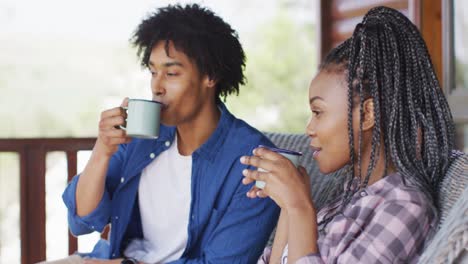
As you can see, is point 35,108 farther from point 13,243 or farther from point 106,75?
point 13,243

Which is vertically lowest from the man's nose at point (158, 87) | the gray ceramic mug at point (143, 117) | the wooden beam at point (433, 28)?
the gray ceramic mug at point (143, 117)

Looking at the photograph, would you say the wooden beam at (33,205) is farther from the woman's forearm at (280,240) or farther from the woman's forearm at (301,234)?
the woman's forearm at (301,234)

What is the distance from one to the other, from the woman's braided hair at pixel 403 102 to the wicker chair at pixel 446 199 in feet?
0.10

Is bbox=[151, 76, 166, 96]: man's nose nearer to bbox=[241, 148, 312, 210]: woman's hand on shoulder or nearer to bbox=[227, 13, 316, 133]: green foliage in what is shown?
bbox=[241, 148, 312, 210]: woman's hand on shoulder

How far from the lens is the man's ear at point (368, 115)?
1.42 meters

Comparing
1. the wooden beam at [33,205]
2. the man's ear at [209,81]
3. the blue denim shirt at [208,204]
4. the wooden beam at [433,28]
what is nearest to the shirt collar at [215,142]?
the blue denim shirt at [208,204]

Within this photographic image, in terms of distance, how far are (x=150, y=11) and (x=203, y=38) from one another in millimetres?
212

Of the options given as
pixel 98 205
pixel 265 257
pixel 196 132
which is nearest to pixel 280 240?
pixel 265 257

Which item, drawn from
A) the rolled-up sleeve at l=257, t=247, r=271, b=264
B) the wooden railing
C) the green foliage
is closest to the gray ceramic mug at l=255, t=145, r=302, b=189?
the rolled-up sleeve at l=257, t=247, r=271, b=264

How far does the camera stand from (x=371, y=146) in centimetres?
143

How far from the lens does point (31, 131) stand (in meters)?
11.6

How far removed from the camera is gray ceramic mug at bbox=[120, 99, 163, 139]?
1.63 meters

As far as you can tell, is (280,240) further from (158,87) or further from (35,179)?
(35,179)

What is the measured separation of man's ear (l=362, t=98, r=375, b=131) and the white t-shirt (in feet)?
1.97
